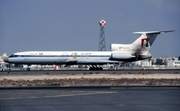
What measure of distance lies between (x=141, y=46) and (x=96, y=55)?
31.9ft

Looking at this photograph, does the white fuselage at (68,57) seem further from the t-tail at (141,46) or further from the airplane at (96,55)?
the t-tail at (141,46)

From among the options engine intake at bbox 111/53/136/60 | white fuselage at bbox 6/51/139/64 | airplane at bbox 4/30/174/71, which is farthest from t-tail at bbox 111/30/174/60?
engine intake at bbox 111/53/136/60

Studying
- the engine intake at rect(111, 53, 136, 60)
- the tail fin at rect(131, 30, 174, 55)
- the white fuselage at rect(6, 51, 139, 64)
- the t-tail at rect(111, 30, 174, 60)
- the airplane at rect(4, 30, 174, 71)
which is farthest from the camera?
the tail fin at rect(131, 30, 174, 55)

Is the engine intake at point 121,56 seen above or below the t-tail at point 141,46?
below

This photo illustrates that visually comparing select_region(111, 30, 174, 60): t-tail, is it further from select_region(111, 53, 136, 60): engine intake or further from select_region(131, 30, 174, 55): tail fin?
select_region(111, 53, 136, 60): engine intake

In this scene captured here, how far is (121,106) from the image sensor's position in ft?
64.4

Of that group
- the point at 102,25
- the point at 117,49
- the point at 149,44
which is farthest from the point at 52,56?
the point at 102,25

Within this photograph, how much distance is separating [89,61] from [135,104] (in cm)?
5572

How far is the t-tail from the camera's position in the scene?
7656 cm

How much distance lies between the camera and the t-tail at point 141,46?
76562 millimetres

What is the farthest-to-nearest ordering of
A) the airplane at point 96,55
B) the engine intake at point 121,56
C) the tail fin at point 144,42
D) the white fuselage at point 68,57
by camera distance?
the tail fin at point 144,42 → the airplane at point 96,55 → the white fuselage at point 68,57 → the engine intake at point 121,56

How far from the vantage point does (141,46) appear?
77312mm

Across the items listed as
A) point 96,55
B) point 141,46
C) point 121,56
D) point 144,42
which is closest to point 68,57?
point 96,55

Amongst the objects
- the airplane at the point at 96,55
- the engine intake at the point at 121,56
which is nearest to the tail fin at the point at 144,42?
the airplane at the point at 96,55
